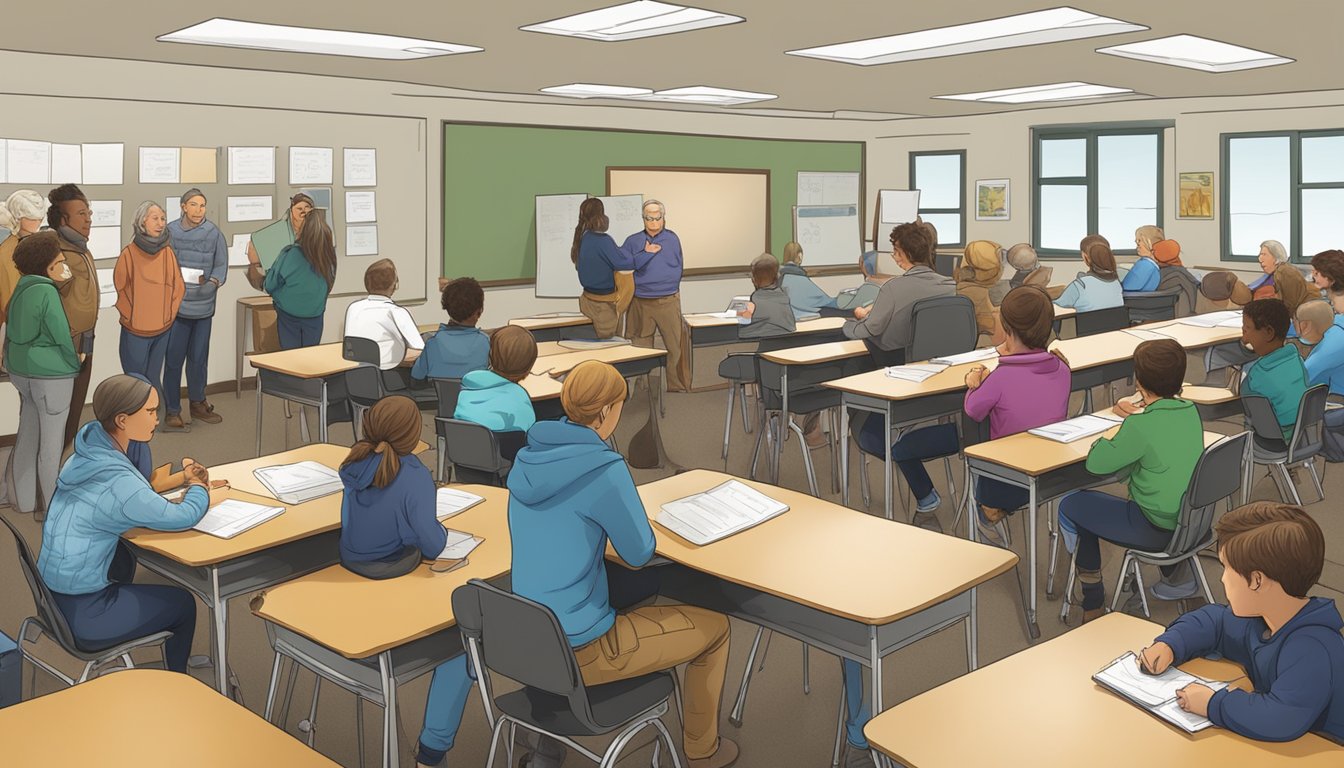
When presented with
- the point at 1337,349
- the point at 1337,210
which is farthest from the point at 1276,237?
the point at 1337,349

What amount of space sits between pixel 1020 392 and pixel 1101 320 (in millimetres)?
3734

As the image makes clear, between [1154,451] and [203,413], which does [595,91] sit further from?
[1154,451]

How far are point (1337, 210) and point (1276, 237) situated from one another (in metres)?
0.58

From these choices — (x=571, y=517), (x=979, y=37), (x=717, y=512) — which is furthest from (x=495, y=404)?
(x=979, y=37)

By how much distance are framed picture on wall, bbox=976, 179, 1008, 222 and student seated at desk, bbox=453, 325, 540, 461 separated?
9792 mm

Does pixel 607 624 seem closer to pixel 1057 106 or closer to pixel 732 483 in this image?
pixel 732 483

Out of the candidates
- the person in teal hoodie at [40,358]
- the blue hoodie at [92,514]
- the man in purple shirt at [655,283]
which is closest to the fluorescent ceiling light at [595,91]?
the man in purple shirt at [655,283]

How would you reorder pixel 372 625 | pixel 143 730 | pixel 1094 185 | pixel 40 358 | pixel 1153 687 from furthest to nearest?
pixel 1094 185, pixel 40 358, pixel 372 625, pixel 1153 687, pixel 143 730

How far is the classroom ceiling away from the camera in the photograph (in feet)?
18.5

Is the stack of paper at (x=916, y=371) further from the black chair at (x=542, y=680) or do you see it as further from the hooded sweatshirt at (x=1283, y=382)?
the black chair at (x=542, y=680)

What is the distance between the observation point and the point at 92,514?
122 inches

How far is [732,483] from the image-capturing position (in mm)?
3590

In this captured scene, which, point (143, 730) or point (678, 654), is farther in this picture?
point (678, 654)

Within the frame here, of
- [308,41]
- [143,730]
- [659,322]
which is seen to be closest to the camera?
[143,730]
